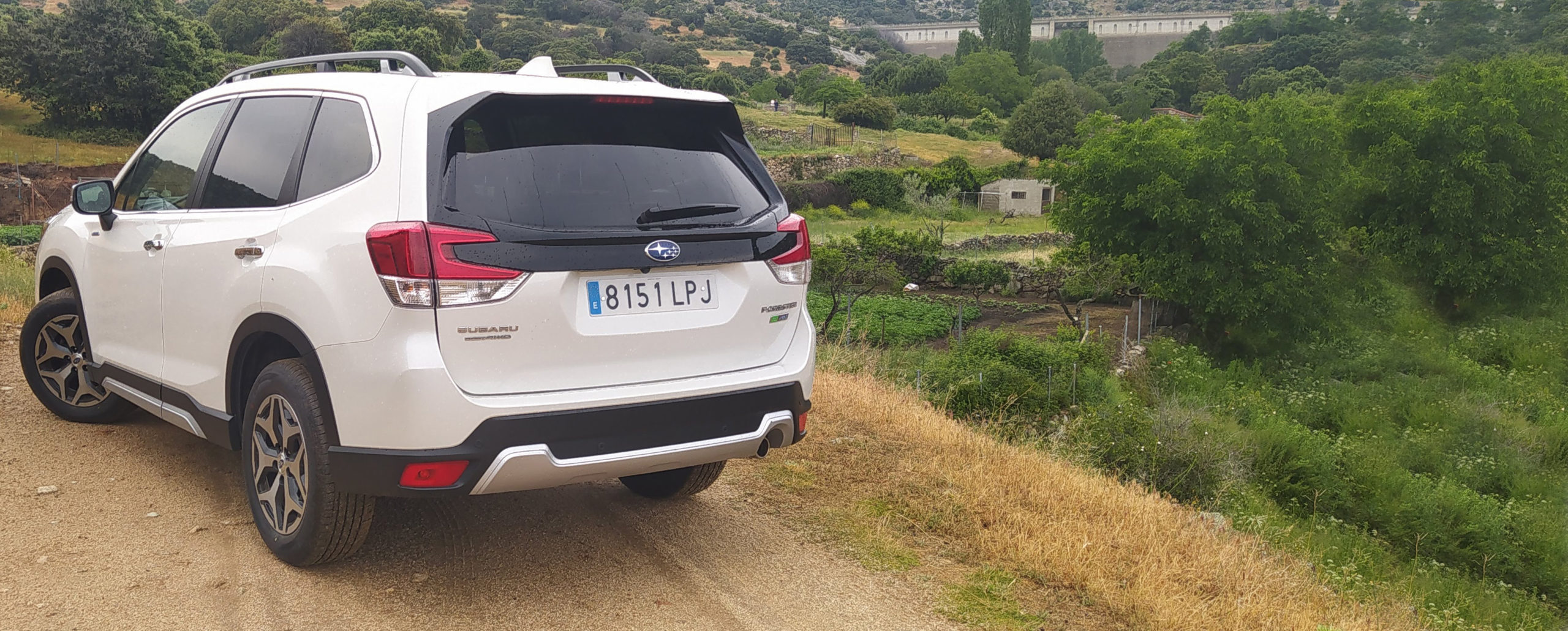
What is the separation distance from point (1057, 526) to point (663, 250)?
2299mm

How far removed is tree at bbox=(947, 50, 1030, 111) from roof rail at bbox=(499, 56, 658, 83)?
331ft

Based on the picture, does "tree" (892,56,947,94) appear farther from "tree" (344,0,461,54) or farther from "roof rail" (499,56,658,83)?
"roof rail" (499,56,658,83)

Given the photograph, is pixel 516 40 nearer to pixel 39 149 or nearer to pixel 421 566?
pixel 39 149

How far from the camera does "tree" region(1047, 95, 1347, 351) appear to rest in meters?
27.0

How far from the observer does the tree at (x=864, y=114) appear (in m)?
77.6

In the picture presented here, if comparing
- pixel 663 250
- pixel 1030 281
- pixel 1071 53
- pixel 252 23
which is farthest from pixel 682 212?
pixel 1071 53

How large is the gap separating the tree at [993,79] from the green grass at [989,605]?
10153 centimetres

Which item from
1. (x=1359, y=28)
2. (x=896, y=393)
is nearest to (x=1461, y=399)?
(x=896, y=393)

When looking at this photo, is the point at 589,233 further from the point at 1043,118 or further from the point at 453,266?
the point at 1043,118

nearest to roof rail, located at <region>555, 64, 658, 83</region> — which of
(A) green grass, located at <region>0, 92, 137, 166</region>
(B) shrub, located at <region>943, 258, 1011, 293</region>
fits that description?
(B) shrub, located at <region>943, 258, 1011, 293</region>

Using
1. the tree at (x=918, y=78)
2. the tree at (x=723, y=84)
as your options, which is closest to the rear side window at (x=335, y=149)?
the tree at (x=723, y=84)

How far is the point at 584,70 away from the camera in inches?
192

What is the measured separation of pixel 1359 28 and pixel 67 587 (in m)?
155

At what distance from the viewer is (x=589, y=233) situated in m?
3.70
